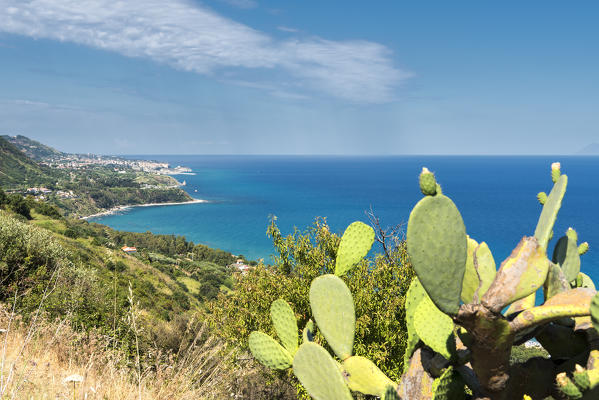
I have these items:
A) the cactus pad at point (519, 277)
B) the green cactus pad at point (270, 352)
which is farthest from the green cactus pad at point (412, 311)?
the green cactus pad at point (270, 352)

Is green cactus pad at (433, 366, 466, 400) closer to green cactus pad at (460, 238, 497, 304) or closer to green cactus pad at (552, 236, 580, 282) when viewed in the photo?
green cactus pad at (460, 238, 497, 304)

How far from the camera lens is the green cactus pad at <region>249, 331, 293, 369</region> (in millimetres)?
2746

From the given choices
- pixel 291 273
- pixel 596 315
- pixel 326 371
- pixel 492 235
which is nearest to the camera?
pixel 596 315

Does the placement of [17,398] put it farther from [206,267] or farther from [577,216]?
[577,216]

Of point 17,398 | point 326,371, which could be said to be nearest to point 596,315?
point 326,371

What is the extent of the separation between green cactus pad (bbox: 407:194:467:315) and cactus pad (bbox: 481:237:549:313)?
15 cm

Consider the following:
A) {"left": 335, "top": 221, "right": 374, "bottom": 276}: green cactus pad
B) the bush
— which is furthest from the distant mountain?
{"left": 335, "top": 221, "right": 374, "bottom": 276}: green cactus pad

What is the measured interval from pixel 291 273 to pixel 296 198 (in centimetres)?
9604

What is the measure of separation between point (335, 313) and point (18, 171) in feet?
424

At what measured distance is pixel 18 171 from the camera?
10469 cm

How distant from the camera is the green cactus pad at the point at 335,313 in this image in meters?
2.29

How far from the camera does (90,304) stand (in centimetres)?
610

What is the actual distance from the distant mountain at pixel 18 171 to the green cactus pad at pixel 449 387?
102 m

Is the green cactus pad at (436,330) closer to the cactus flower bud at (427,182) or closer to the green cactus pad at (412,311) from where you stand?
the green cactus pad at (412,311)
